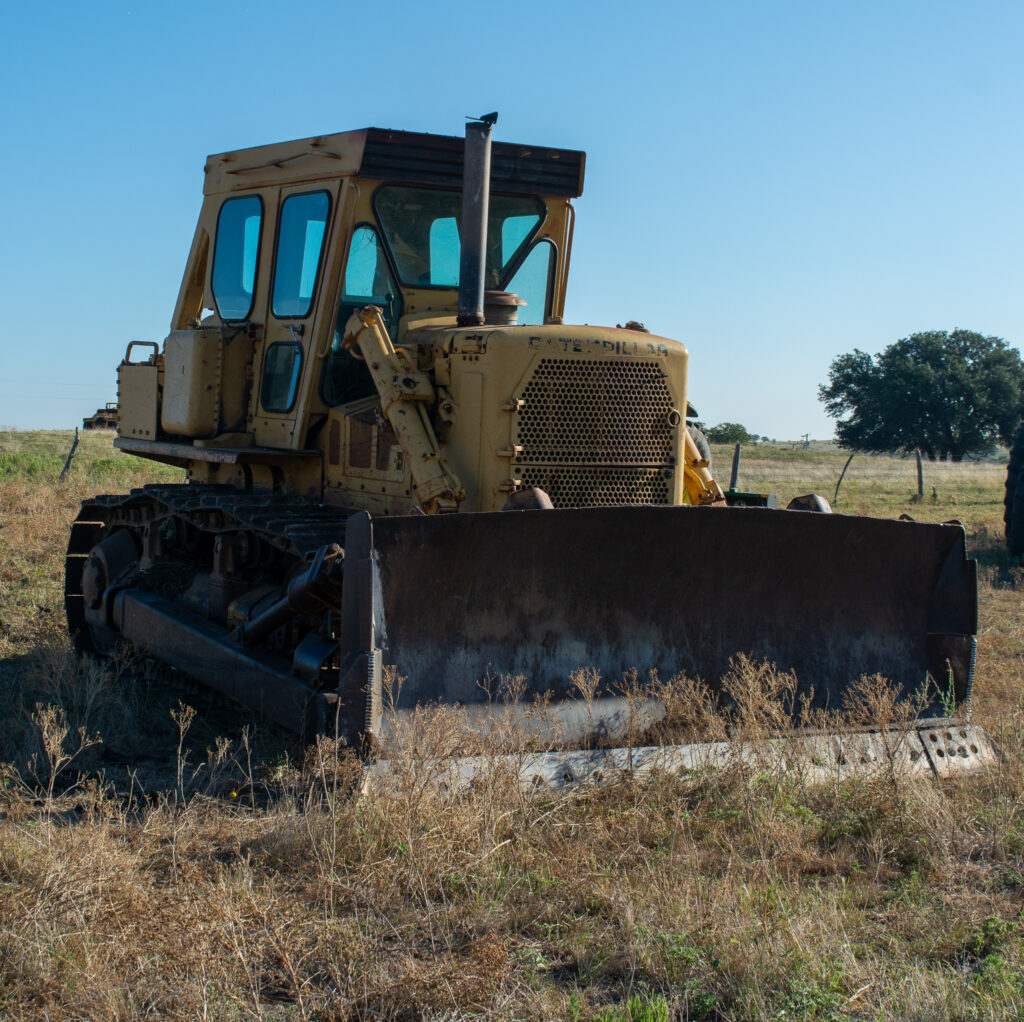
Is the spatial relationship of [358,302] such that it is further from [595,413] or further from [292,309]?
[595,413]

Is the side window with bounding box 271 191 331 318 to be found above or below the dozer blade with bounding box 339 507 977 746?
above

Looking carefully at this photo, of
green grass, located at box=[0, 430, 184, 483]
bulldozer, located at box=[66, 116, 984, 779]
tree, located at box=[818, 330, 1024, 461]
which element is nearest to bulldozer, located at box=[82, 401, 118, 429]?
bulldozer, located at box=[66, 116, 984, 779]

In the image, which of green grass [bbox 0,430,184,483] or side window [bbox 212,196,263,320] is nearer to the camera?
side window [bbox 212,196,263,320]

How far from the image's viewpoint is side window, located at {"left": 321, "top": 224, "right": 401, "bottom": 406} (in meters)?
6.59

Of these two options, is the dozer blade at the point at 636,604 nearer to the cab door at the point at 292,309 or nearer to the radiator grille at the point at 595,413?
the radiator grille at the point at 595,413

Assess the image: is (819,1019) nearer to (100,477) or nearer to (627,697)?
(627,697)

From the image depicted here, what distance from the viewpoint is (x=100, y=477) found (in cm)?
2155

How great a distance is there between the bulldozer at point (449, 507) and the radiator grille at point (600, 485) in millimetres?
13

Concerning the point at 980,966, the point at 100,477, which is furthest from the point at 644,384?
the point at 100,477

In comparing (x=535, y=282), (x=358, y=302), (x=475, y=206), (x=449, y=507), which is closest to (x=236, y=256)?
(x=358, y=302)

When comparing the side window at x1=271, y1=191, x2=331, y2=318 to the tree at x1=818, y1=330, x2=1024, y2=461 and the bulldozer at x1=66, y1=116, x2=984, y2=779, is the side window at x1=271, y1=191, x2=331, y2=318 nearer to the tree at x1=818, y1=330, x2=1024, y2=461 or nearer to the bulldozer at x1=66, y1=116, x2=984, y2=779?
the bulldozer at x1=66, y1=116, x2=984, y2=779

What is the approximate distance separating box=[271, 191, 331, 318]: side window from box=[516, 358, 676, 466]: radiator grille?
1786 mm

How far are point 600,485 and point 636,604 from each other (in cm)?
91

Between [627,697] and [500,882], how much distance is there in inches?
49.9
